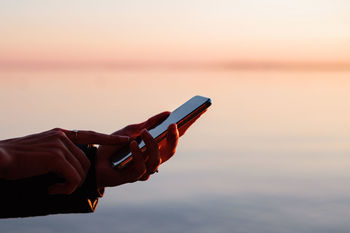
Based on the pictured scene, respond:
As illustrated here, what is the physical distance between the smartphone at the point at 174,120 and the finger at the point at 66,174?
2.46ft

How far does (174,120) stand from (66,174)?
47.0 inches

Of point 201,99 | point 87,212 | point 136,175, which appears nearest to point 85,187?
point 87,212

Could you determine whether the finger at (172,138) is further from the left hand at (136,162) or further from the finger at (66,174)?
the finger at (66,174)

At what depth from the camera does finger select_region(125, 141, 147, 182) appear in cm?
307

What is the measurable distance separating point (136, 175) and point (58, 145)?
0.93 m

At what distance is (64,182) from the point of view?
242 centimetres

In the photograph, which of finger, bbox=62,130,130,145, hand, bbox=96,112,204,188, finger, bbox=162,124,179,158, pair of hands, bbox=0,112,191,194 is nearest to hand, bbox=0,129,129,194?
pair of hands, bbox=0,112,191,194

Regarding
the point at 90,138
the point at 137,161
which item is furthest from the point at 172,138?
the point at 90,138

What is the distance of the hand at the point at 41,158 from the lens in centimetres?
224

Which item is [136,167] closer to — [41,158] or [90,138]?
[90,138]

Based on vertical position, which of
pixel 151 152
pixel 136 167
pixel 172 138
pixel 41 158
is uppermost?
pixel 172 138

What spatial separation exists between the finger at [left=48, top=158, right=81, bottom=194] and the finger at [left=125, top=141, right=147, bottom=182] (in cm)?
70

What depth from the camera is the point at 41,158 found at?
226cm

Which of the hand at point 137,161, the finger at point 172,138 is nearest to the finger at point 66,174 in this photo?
the hand at point 137,161
